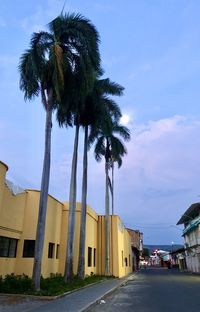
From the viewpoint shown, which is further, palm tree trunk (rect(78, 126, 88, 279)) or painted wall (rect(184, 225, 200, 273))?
painted wall (rect(184, 225, 200, 273))

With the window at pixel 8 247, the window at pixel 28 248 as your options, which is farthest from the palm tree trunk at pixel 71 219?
the window at pixel 8 247

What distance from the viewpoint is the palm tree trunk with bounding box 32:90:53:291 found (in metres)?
15.3

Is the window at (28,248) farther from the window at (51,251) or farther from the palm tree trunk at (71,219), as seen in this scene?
the window at (51,251)

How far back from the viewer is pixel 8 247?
18766 millimetres

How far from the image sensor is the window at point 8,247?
58.8 ft

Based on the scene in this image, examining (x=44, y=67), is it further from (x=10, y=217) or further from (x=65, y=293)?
(x=65, y=293)

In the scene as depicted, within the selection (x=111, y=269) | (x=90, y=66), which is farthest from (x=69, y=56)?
(x=111, y=269)

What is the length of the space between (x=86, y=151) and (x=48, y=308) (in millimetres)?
16877

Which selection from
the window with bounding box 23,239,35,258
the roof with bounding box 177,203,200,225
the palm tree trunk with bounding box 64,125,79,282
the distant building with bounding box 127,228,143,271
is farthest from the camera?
the distant building with bounding box 127,228,143,271

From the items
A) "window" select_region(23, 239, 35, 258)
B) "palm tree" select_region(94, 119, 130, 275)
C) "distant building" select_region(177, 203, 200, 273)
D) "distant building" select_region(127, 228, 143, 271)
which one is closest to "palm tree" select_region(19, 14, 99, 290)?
"window" select_region(23, 239, 35, 258)

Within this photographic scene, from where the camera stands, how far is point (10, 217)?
18.6m

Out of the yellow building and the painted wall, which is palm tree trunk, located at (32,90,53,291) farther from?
the painted wall

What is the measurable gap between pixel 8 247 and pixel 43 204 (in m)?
4.30

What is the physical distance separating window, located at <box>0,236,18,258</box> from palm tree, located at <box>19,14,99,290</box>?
12.5ft
